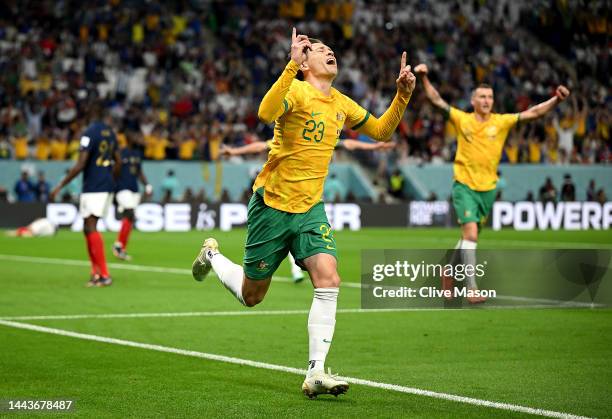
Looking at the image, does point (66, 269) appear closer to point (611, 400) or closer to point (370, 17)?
point (611, 400)

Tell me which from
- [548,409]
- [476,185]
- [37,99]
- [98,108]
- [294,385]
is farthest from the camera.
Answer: [37,99]

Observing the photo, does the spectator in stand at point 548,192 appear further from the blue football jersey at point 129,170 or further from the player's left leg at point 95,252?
the player's left leg at point 95,252

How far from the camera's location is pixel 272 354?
31.8 feet

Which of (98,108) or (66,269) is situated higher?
(98,108)

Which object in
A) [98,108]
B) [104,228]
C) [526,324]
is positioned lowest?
[104,228]

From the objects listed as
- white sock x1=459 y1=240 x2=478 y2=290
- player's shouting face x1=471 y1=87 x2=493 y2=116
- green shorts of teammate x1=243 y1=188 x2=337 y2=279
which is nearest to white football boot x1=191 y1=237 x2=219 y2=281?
green shorts of teammate x1=243 y1=188 x2=337 y2=279

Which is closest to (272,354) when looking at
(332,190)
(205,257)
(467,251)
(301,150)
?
(205,257)

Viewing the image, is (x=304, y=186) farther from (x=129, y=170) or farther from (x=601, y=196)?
(x=601, y=196)

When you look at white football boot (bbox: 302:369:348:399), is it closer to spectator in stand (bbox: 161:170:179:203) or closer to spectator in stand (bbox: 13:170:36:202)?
spectator in stand (bbox: 13:170:36:202)

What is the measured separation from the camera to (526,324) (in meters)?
11.8

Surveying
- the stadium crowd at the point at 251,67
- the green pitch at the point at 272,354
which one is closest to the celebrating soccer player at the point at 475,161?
the green pitch at the point at 272,354

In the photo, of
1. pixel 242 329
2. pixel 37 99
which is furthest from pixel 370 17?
pixel 242 329

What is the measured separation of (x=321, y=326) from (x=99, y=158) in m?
9.07

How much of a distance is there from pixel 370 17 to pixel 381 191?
998 centimetres
